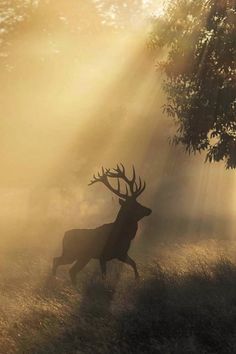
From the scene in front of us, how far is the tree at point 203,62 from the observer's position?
14789 mm

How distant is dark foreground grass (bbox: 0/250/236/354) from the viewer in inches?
426

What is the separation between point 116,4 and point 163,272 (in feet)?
71.9

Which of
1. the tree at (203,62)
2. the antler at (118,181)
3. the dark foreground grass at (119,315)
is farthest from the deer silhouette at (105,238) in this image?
the tree at (203,62)

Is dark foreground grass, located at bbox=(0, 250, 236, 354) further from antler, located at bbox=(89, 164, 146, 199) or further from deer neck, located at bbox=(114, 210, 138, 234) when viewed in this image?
antler, located at bbox=(89, 164, 146, 199)

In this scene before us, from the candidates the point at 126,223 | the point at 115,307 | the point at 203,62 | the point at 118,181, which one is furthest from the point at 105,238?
the point at 203,62

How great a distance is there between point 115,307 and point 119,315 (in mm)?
389

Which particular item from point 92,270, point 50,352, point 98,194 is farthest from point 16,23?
point 50,352

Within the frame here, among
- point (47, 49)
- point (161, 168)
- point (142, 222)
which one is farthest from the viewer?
point (161, 168)

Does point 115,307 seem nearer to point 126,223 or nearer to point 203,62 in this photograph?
point 126,223

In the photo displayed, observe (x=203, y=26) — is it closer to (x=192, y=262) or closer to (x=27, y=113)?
(x=192, y=262)

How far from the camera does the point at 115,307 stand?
12.7 meters

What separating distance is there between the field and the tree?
487cm

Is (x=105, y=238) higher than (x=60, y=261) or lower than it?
higher

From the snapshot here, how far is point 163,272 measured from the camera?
15.9 meters
